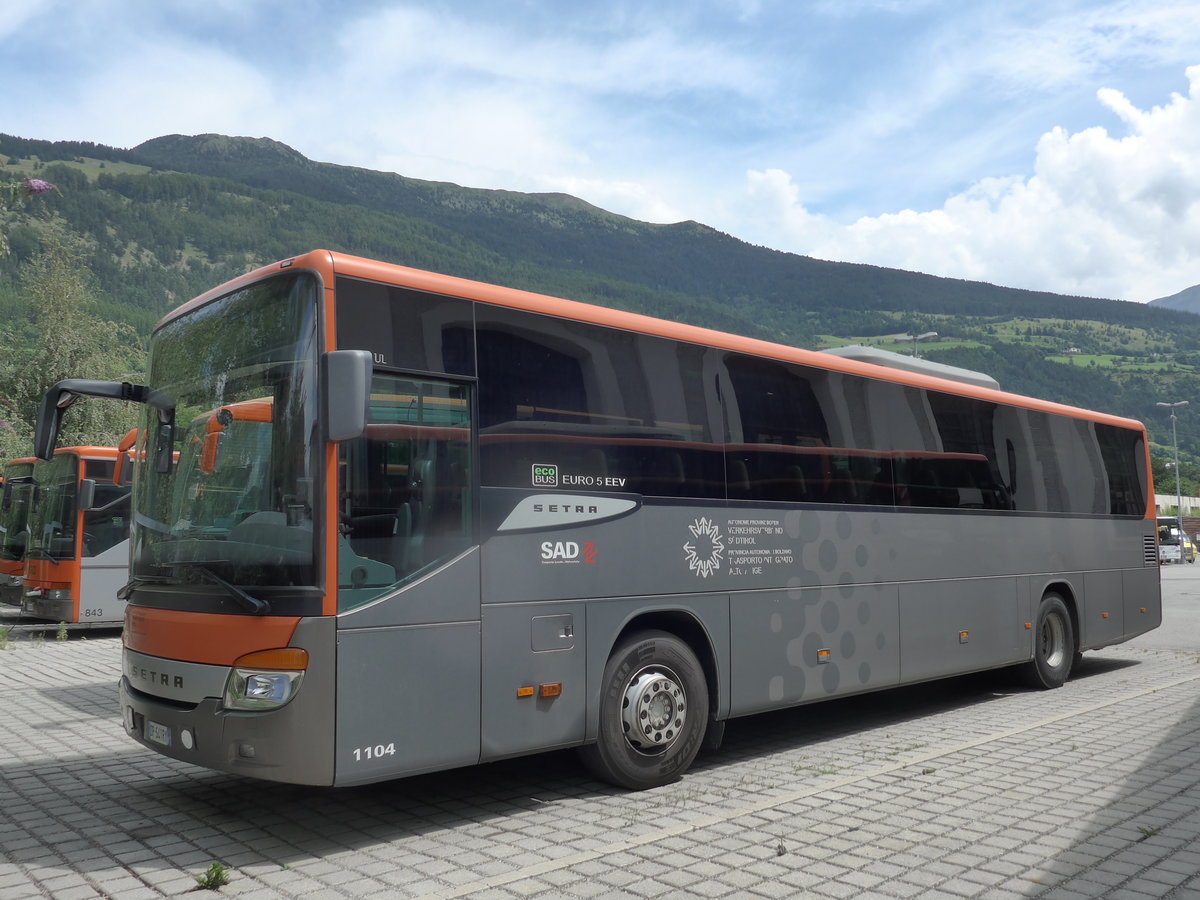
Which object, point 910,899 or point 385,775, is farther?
point 385,775

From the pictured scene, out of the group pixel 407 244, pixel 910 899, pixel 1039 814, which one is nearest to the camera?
pixel 910 899

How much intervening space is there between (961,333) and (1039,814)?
164m

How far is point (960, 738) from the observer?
8820 millimetres

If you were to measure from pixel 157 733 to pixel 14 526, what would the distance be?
656 inches

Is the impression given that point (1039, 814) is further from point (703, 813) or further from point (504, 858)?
point (504, 858)

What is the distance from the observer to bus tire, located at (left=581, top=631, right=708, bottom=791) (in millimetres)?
6797

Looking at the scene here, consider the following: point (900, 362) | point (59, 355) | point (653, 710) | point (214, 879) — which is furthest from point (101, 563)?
point (214, 879)

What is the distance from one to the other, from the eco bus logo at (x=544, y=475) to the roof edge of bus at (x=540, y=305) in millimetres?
982

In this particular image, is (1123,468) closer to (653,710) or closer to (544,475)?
(653,710)

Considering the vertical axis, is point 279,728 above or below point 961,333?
below

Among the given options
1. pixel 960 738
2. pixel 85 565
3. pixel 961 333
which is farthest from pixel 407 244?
pixel 960 738

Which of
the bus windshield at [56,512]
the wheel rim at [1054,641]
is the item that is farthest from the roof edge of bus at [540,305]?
the bus windshield at [56,512]

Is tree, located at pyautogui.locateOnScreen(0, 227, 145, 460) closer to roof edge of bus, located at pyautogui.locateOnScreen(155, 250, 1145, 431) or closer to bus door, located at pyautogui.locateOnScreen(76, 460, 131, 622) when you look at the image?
bus door, located at pyautogui.locateOnScreen(76, 460, 131, 622)

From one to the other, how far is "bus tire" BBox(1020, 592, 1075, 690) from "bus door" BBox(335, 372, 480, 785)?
7665 mm
